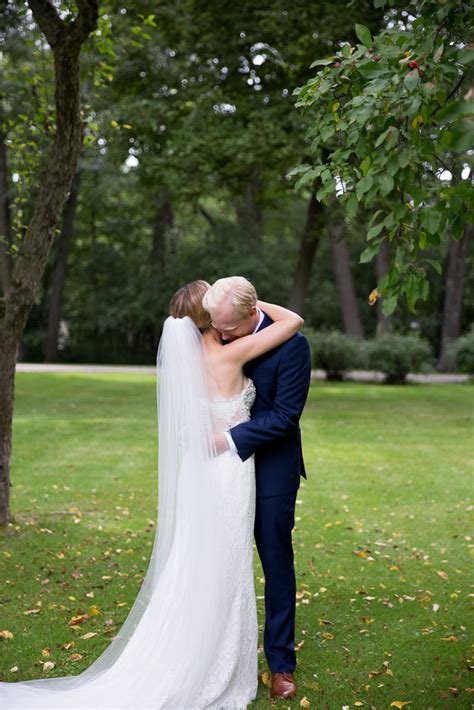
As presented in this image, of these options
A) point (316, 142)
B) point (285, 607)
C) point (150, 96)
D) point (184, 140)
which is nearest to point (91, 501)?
point (285, 607)

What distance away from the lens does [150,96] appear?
19.8m

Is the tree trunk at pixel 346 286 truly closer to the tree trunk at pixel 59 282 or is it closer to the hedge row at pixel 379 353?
the hedge row at pixel 379 353

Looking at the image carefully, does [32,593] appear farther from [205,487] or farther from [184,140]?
[184,140]

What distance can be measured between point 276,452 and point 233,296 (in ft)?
2.90

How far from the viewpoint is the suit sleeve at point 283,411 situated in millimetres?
4145

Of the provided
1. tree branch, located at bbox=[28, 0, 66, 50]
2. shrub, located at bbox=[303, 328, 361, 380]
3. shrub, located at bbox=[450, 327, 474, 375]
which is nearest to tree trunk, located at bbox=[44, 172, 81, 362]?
shrub, located at bbox=[303, 328, 361, 380]

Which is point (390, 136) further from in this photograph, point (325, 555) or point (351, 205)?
point (325, 555)

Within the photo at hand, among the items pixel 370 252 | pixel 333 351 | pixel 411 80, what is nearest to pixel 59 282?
pixel 333 351

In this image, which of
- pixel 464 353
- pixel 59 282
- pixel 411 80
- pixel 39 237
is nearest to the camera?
pixel 411 80

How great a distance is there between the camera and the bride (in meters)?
4.10

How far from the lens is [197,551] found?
419 centimetres

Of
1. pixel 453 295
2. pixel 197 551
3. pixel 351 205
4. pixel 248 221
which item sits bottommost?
pixel 197 551

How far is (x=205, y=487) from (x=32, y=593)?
2.49 meters

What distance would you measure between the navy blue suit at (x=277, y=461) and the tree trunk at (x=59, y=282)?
28739 mm
